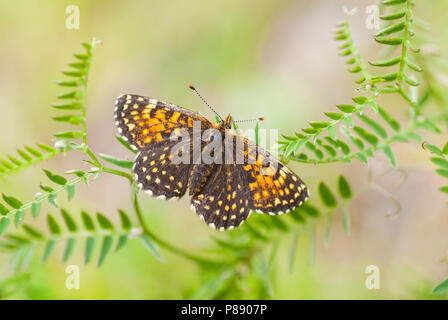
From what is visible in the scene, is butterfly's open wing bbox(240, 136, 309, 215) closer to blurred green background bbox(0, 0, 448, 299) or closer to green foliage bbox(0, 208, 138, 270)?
green foliage bbox(0, 208, 138, 270)

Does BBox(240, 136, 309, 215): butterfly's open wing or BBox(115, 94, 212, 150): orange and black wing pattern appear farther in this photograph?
BBox(115, 94, 212, 150): orange and black wing pattern

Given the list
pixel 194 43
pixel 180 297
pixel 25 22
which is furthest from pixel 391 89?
pixel 25 22

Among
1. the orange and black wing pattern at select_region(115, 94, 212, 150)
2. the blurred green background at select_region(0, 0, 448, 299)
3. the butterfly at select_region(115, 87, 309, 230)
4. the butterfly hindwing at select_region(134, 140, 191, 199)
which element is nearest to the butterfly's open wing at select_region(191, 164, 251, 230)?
the butterfly at select_region(115, 87, 309, 230)

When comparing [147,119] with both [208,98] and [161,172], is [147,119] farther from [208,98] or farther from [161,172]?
[208,98]

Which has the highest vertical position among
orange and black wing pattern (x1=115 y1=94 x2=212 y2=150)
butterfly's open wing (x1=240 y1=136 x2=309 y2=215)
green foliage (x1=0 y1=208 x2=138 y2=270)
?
orange and black wing pattern (x1=115 y1=94 x2=212 y2=150)

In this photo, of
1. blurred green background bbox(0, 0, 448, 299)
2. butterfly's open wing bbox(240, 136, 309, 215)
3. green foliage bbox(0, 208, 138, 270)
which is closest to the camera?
butterfly's open wing bbox(240, 136, 309, 215)

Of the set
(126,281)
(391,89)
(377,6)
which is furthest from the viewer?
(126,281)

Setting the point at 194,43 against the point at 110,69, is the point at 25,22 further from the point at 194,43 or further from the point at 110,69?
the point at 194,43

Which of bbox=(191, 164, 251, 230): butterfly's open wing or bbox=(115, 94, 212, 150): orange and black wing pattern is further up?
bbox=(115, 94, 212, 150): orange and black wing pattern

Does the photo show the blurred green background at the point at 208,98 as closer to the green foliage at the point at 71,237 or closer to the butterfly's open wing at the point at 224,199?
the green foliage at the point at 71,237
